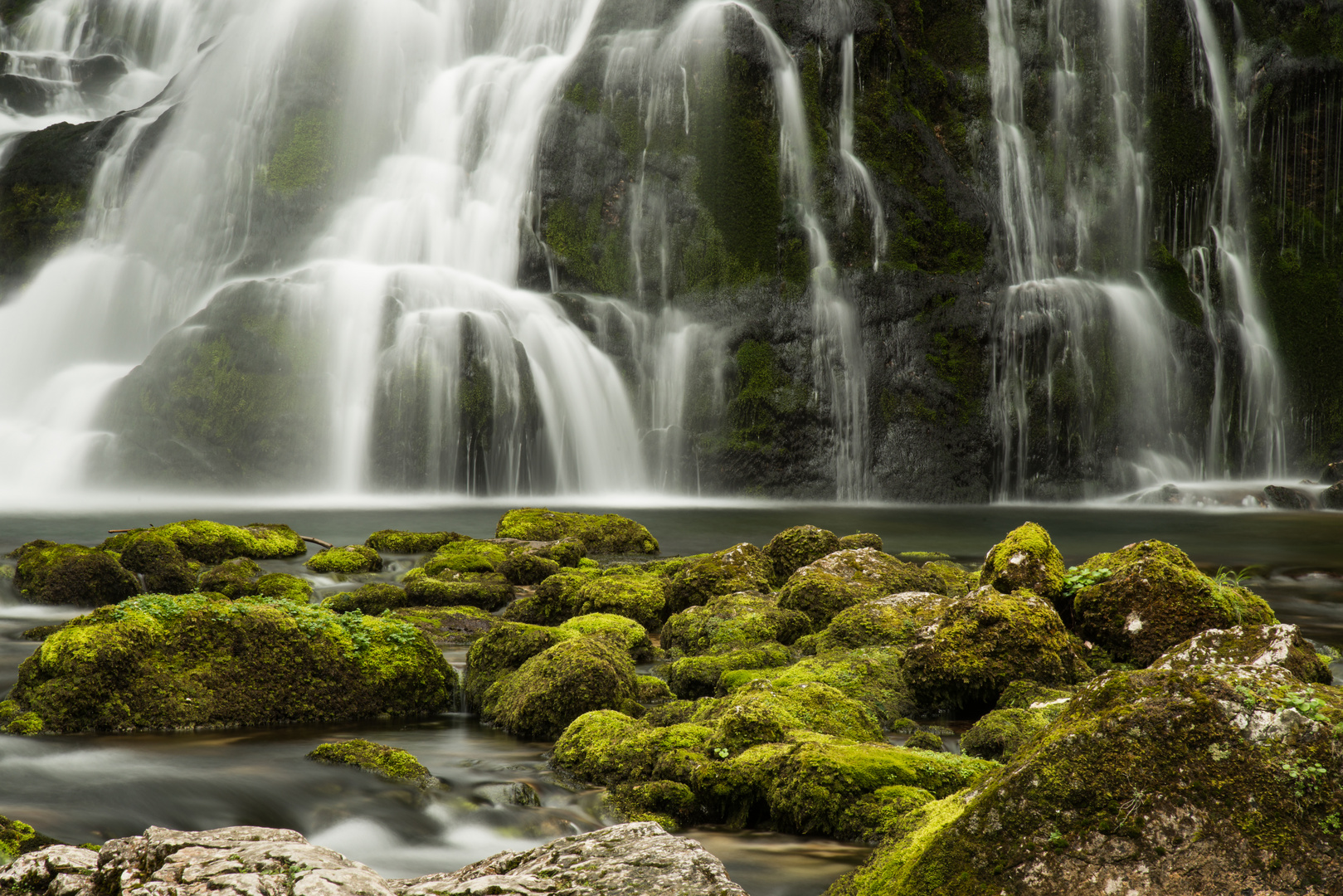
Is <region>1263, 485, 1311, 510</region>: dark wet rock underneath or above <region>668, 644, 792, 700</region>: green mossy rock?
above

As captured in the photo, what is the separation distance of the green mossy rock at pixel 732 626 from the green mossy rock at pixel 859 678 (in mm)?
916

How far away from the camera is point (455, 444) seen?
920 inches

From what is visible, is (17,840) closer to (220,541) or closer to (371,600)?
(371,600)

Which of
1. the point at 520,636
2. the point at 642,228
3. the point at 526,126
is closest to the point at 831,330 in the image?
the point at 642,228

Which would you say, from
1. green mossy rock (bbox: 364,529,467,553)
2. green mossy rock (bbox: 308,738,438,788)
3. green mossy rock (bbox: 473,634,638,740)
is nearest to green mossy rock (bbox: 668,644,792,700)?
green mossy rock (bbox: 473,634,638,740)

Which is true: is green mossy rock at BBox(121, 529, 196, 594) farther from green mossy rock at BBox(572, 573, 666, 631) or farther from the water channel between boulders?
green mossy rock at BBox(572, 573, 666, 631)

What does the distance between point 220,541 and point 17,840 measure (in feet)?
31.4

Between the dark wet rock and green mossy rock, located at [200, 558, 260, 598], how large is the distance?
2382 centimetres

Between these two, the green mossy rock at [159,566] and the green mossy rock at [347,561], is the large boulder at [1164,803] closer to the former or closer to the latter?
the green mossy rock at [159,566]

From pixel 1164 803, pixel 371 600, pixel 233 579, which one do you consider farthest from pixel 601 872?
pixel 233 579

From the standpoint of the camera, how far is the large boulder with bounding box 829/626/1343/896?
2.41m

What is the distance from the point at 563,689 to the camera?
564cm

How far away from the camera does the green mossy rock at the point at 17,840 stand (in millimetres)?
3166

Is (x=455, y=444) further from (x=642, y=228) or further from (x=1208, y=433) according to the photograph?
(x=1208, y=433)
